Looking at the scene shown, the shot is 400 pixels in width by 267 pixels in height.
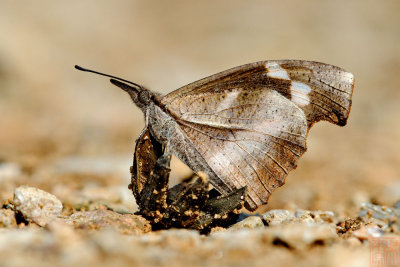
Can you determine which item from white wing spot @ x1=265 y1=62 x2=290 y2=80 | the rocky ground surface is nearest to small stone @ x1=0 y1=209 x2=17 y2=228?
the rocky ground surface

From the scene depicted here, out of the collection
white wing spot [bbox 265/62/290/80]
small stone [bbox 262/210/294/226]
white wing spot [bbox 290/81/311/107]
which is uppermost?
white wing spot [bbox 265/62/290/80]

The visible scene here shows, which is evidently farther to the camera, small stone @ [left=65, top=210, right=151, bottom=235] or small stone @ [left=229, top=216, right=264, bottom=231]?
small stone @ [left=229, top=216, right=264, bottom=231]

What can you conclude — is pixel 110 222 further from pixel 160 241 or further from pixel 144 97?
pixel 144 97

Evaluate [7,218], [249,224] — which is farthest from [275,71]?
[7,218]

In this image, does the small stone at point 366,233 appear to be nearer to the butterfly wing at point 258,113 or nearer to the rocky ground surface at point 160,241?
the rocky ground surface at point 160,241

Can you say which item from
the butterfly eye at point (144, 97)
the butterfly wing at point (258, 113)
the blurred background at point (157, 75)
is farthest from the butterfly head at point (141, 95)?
the blurred background at point (157, 75)

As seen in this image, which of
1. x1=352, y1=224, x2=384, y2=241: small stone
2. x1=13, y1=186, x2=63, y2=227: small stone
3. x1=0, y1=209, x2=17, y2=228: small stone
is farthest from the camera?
x1=13, y1=186, x2=63, y2=227: small stone

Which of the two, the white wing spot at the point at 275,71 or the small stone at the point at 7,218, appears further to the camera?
the white wing spot at the point at 275,71

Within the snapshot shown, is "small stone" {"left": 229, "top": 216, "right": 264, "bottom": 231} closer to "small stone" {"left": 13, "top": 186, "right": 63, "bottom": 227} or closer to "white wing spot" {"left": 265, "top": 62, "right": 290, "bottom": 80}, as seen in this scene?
"white wing spot" {"left": 265, "top": 62, "right": 290, "bottom": 80}
